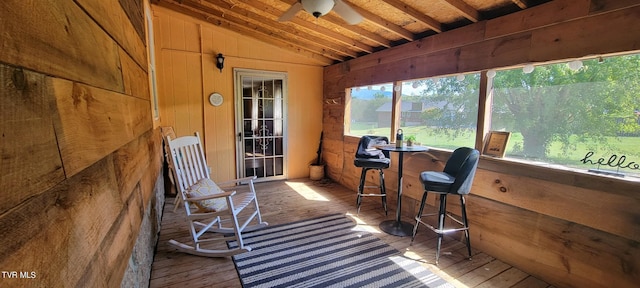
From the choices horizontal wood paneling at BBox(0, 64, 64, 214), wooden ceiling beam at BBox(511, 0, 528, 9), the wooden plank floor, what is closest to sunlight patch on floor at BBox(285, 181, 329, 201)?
the wooden plank floor

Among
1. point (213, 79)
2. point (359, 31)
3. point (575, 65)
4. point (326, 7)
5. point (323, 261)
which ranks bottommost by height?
point (323, 261)

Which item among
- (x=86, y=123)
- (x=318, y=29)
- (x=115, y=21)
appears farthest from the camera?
(x=318, y=29)

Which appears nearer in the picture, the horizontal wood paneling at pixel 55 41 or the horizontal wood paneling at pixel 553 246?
the horizontal wood paneling at pixel 55 41

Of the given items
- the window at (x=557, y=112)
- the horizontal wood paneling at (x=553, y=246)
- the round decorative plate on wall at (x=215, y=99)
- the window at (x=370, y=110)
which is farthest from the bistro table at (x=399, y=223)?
the round decorative plate on wall at (x=215, y=99)

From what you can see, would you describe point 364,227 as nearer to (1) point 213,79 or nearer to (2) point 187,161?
(2) point 187,161

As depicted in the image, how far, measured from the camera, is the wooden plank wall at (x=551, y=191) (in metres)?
1.79

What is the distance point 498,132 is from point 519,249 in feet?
3.55

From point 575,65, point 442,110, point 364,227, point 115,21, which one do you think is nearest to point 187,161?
point 115,21

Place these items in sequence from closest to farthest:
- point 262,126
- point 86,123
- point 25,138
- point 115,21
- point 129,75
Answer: point 25,138 < point 86,123 < point 115,21 < point 129,75 < point 262,126

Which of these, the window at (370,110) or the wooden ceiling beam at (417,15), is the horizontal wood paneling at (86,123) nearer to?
the wooden ceiling beam at (417,15)

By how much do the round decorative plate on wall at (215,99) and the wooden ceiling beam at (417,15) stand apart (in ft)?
10.2

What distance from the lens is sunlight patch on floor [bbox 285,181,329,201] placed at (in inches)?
162

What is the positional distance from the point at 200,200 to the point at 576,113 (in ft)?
10.5

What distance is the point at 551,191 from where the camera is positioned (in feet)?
6.91
